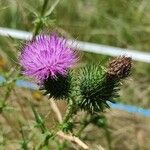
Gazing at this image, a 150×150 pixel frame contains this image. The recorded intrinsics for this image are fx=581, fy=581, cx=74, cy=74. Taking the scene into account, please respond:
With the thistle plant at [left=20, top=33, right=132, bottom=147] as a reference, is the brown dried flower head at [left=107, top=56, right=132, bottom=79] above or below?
above

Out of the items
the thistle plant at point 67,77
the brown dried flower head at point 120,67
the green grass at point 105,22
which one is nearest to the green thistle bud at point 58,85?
the thistle plant at point 67,77

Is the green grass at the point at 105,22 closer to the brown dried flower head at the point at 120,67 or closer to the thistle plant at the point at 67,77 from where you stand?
the thistle plant at the point at 67,77

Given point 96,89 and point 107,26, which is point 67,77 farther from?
point 107,26

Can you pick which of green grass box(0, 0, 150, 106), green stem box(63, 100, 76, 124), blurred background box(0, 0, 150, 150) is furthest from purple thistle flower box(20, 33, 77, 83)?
green grass box(0, 0, 150, 106)

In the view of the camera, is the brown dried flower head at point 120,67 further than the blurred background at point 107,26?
No

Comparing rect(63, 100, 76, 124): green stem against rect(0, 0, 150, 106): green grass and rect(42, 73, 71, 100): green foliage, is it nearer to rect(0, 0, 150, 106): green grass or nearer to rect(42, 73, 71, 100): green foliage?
rect(42, 73, 71, 100): green foliage

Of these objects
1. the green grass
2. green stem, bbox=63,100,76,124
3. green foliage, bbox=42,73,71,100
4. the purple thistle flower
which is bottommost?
green stem, bbox=63,100,76,124

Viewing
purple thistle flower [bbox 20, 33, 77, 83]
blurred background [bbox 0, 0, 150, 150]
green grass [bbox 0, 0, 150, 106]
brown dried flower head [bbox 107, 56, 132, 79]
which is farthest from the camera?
green grass [bbox 0, 0, 150, 106]

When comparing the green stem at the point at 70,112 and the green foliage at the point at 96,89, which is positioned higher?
the green foliage at the point at 96,89
